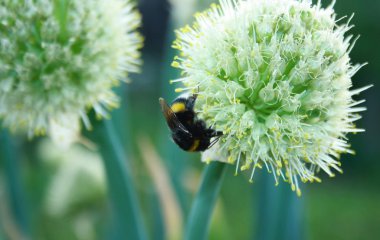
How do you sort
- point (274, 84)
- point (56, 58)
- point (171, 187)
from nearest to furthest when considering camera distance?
1. point (274, 84)
2. point (56, 58)
3. point (171, 187)

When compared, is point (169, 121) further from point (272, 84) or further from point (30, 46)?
point (30, 46)

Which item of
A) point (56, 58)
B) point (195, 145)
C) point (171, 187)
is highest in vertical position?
point (56, 58)

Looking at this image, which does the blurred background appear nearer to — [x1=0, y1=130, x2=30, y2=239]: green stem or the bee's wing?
[x1=0, y1=130, x2=30, y2=239]: green stem

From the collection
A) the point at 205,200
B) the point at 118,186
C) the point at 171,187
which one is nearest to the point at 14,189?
the point at 171,187

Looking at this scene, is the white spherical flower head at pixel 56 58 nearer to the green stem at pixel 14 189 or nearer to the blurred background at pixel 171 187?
the blurred background at pixel 171 187

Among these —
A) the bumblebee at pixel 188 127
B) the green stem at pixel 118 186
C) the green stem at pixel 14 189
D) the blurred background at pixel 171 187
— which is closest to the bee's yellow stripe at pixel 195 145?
the bumblebee at pixel 188 127

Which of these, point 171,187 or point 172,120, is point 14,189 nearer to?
point 171,187
